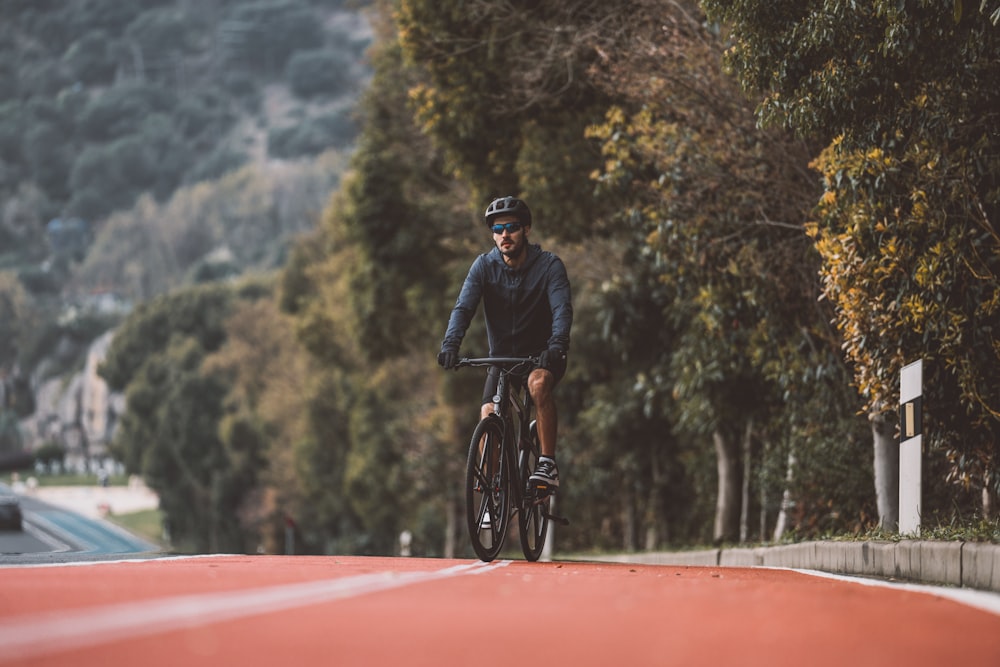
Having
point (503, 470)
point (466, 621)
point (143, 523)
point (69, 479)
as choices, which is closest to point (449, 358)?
point (503, 470)

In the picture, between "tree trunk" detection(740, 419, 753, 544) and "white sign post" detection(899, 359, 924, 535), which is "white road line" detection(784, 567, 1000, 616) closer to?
"white sign post" detection(899, 359, 924, 535)

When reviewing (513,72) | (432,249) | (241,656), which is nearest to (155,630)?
(241,656)

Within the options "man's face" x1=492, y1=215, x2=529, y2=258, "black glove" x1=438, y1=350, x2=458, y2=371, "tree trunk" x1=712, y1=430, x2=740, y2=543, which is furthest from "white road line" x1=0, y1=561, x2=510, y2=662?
"tree trunk" x1=712, y1=430, x2=740, y2=543

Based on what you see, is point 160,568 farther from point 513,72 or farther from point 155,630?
point 513,72

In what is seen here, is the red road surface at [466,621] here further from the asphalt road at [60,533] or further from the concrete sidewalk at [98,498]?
the concrete sidewalk at [98,498]

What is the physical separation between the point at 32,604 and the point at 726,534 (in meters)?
18.3

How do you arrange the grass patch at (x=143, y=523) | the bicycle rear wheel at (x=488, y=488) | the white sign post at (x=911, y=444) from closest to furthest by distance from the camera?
the bicycle rear wheel at (x=488, y=488) → the white sign post at (x=911, y=444) → the grass patch at (x=143, y=523)

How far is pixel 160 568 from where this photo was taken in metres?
8.95

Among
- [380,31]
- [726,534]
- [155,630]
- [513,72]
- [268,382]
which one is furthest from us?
[268,382]

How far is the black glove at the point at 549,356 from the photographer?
10344 mm

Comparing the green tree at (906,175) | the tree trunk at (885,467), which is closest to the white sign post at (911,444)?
the green tree at (906,175)

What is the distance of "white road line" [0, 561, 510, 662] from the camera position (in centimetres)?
499

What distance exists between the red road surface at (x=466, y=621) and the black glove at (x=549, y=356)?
217 centimetres

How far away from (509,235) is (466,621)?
509 centimetres
